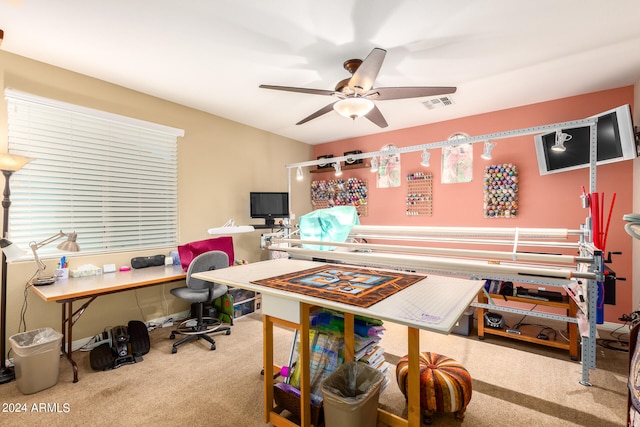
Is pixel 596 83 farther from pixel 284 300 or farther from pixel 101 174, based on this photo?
pixel 101 174

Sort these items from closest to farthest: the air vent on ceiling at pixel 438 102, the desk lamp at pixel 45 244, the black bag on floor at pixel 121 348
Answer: the desk lamp at pixel 45 244 < the black bag on floor at pixel 121 348 < the air vent on ceiling at pixel 438 102

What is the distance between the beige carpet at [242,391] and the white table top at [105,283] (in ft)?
2.37

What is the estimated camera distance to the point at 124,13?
203 centimetres

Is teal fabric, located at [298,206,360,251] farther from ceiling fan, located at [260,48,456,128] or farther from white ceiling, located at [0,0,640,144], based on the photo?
white ceiling, located at [0,0,640,144]

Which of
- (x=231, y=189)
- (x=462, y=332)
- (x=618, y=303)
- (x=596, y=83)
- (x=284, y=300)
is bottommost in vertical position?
(x=462, y=332)

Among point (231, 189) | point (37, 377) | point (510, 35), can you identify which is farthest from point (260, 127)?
point (37, 377)

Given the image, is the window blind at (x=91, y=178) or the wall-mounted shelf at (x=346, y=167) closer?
the window blind at (x=91, y=178)

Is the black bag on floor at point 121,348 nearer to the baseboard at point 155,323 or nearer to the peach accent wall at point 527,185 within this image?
the baseboard at point 155,323

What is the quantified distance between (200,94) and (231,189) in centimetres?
139

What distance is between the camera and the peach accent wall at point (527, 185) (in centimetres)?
328

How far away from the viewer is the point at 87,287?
246cm

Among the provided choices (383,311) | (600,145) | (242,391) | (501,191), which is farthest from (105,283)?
(600,145)

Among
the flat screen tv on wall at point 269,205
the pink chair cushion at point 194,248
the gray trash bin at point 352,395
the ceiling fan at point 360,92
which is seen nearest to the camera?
the gray trash bin at point 352,395

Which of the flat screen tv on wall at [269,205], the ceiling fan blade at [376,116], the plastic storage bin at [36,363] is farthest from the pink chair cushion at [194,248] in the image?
the ceiling fan blade at [376,116]
